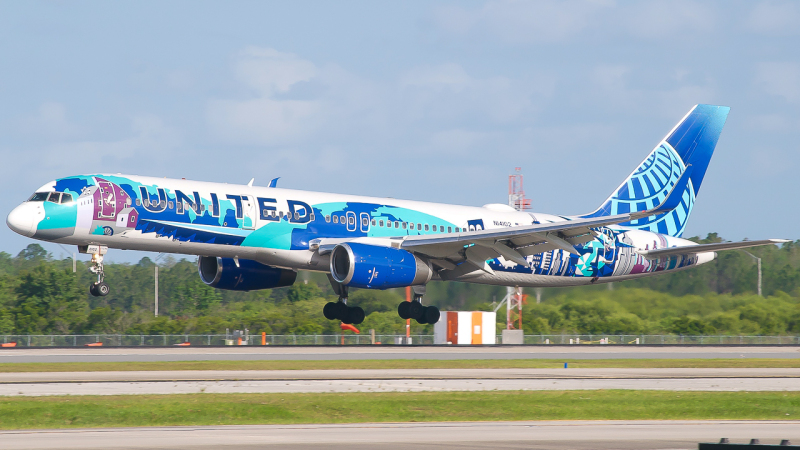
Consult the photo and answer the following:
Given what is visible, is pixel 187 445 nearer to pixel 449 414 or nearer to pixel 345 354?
pixel 449 414

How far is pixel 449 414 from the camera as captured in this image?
66.0 ft

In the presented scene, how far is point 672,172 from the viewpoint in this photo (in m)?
50.7

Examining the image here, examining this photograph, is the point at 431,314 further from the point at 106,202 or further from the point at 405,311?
the point at 106,202

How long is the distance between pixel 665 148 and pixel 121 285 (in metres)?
69.9

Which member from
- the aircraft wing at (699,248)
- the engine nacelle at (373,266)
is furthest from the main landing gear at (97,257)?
the aircraft wing at (699,248)

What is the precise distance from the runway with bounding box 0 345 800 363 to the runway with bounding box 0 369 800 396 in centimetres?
625

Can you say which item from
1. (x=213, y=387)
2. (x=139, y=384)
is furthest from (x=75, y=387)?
(x=213, y=387)

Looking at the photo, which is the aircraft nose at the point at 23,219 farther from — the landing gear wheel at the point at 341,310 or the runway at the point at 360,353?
the landing gear wheel at the point at 341,310

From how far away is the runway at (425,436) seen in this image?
15227 millimetres

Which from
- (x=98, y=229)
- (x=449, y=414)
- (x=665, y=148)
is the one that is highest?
(x=665, y=148)

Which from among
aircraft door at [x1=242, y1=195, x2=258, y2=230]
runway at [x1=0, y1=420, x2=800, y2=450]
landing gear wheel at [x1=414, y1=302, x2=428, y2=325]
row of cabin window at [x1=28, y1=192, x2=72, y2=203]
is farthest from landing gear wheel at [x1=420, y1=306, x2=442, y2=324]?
runway at [x1=0, y1=420, x2=800, y2=450]

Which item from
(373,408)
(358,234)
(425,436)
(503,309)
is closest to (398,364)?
(358,234)

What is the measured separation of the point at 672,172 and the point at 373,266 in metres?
20.4

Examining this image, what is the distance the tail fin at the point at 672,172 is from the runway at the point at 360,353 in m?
7.18
